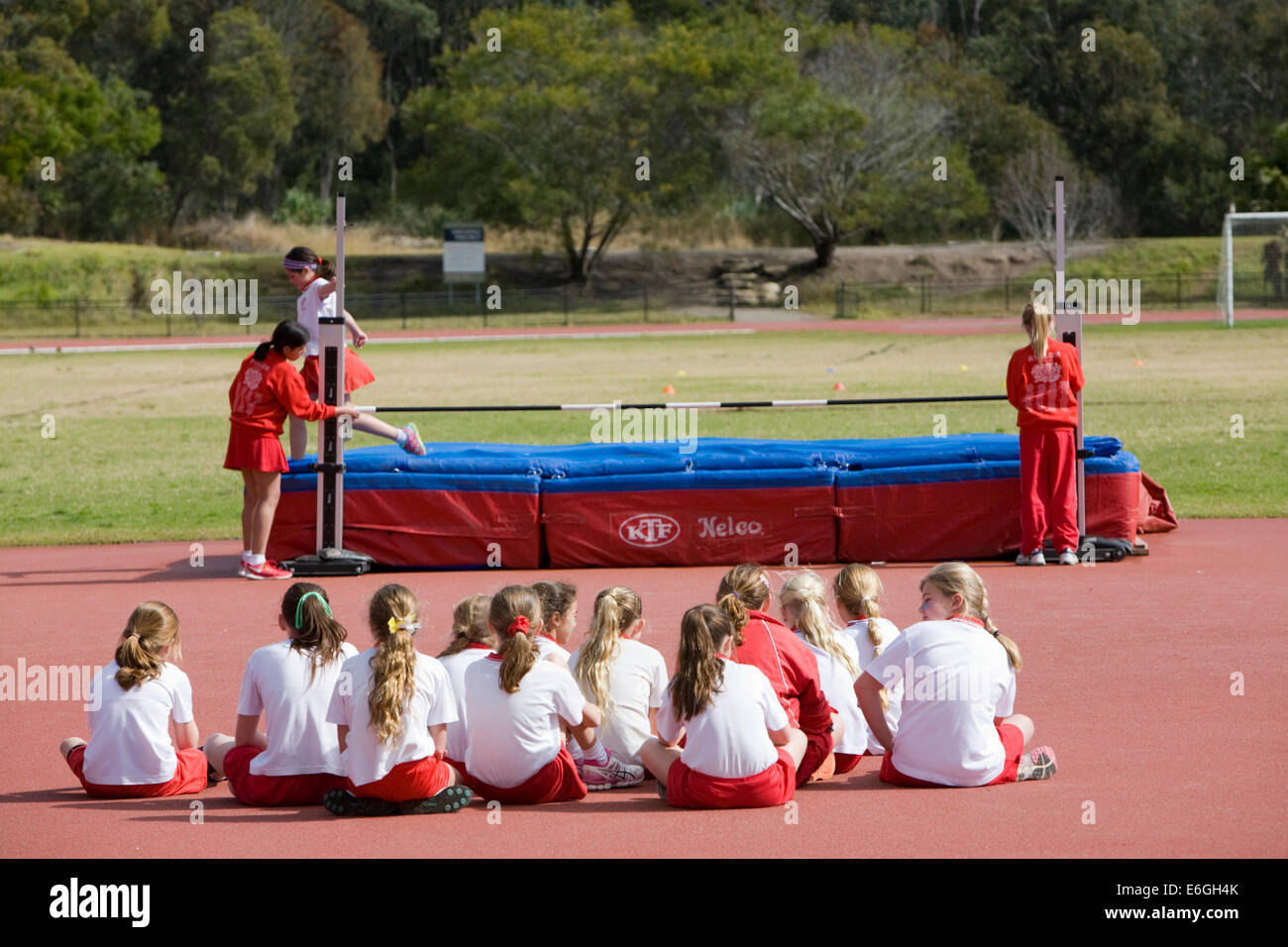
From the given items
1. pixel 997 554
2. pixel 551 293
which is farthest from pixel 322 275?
pixel 551 293

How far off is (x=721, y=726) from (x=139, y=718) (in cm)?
230

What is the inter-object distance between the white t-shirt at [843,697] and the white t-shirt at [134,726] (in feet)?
8.35

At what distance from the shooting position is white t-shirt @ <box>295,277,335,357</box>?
38.5 feet

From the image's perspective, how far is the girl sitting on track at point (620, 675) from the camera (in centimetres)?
630

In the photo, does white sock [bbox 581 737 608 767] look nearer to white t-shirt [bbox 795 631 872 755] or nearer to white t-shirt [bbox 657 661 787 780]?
white t-shirt [bbox 657 661 787 780]

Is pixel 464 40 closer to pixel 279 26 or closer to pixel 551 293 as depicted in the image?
pixel 279 26

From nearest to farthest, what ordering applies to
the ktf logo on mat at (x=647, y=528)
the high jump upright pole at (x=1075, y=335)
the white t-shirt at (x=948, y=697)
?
the white t-shirt at (x=948, y=697)
the high jump upright pole at (x=1075, y=335)
the ktf logo on mat at (x=647, y=528)

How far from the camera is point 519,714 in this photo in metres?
5.98

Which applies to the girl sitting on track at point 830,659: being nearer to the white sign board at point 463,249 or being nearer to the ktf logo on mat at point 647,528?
the ktf logo on mat at point 647,528

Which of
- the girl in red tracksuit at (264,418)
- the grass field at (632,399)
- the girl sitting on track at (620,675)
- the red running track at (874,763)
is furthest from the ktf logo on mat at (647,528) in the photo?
the girl sitting on track at (620,675)

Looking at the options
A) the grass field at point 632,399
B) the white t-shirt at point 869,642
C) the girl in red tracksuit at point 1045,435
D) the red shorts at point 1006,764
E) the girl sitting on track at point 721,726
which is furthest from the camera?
the grass field at point 632,399

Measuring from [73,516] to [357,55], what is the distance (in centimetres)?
5936

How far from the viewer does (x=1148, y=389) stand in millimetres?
25109

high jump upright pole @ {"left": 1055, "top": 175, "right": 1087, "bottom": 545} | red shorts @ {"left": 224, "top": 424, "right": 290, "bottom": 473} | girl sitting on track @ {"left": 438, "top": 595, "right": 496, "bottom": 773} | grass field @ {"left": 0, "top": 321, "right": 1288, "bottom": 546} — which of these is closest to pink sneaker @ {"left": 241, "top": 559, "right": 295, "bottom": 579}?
red shorts @ {"left": 224, "top": 424, "right": 290, "bottom": 473}
